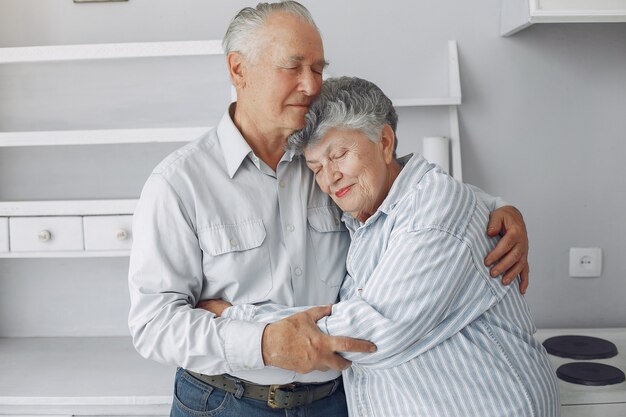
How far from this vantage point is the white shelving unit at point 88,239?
2053mm

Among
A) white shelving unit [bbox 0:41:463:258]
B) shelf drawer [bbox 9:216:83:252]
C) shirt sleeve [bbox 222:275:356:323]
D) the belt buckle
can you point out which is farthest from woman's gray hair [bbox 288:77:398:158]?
shelf drawer [bbox 9:216:83:252]

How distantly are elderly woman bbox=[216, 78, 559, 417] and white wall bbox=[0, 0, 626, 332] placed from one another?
3.06 ft

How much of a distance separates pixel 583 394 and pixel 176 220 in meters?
1.17

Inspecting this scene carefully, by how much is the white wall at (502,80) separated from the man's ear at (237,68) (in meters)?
0.91

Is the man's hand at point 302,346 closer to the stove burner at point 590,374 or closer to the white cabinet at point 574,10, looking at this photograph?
the stove burner at point 590,374

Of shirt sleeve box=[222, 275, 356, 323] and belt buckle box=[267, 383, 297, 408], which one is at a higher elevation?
shirt sleeve box=[222, 275, 356, 323]

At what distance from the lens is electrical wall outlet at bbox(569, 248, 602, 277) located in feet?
8.03

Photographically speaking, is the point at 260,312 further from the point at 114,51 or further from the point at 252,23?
the point at 114,51

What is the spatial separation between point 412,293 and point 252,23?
24.7 inches

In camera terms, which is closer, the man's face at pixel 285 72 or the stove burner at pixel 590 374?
the man's face at pixel 285 72

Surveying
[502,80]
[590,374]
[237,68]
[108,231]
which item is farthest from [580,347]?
[108,231]

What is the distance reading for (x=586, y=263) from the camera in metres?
2.46

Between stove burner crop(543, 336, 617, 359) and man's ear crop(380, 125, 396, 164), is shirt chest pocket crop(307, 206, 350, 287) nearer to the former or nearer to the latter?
man's ear crop(380, 125, 396, 164)

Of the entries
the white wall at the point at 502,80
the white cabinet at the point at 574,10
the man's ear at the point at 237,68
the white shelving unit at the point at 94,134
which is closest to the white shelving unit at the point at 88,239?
the white shelving unit at the point at 94,134
